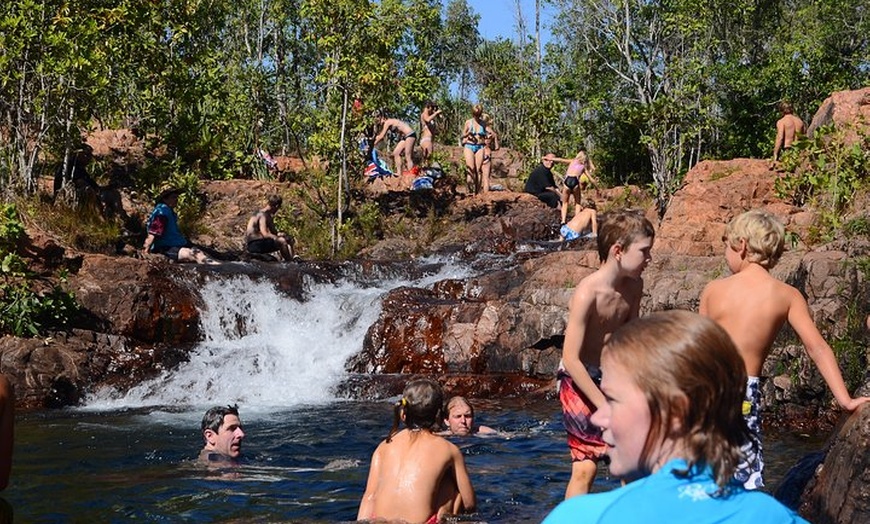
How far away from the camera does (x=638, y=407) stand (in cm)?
208

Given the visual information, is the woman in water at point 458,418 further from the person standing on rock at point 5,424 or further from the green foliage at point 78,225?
the green foliage at point 78,225

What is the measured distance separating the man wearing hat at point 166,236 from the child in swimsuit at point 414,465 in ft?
42.6

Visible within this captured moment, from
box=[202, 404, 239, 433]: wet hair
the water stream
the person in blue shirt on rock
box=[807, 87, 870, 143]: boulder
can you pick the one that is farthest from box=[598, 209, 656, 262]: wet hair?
box=[807, 87, 870, 143]: boulder

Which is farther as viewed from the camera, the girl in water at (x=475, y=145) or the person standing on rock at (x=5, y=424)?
the girl in water at (x=475, y=145)

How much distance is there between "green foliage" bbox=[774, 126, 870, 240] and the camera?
15758 millimetres

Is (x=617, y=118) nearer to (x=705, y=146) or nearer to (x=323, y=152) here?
(x=705, y=146)

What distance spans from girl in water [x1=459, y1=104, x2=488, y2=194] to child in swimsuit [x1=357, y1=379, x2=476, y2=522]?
18618 mm

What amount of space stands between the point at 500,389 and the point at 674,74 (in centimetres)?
1440

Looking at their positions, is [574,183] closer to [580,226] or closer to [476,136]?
[580,226]

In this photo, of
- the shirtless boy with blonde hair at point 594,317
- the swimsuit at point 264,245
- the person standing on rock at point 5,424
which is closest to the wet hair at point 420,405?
the shirtless boy with blonde hair at point 594,317

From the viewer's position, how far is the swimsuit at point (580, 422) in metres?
5.47

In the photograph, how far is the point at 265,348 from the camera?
52.6 feet

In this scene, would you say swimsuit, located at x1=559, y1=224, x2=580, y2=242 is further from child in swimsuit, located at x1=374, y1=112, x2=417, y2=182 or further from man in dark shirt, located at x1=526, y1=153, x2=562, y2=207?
child in swimsuit, located at x1=374, y1=112, x2=417, y2=182

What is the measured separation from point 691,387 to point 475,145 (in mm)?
22883
